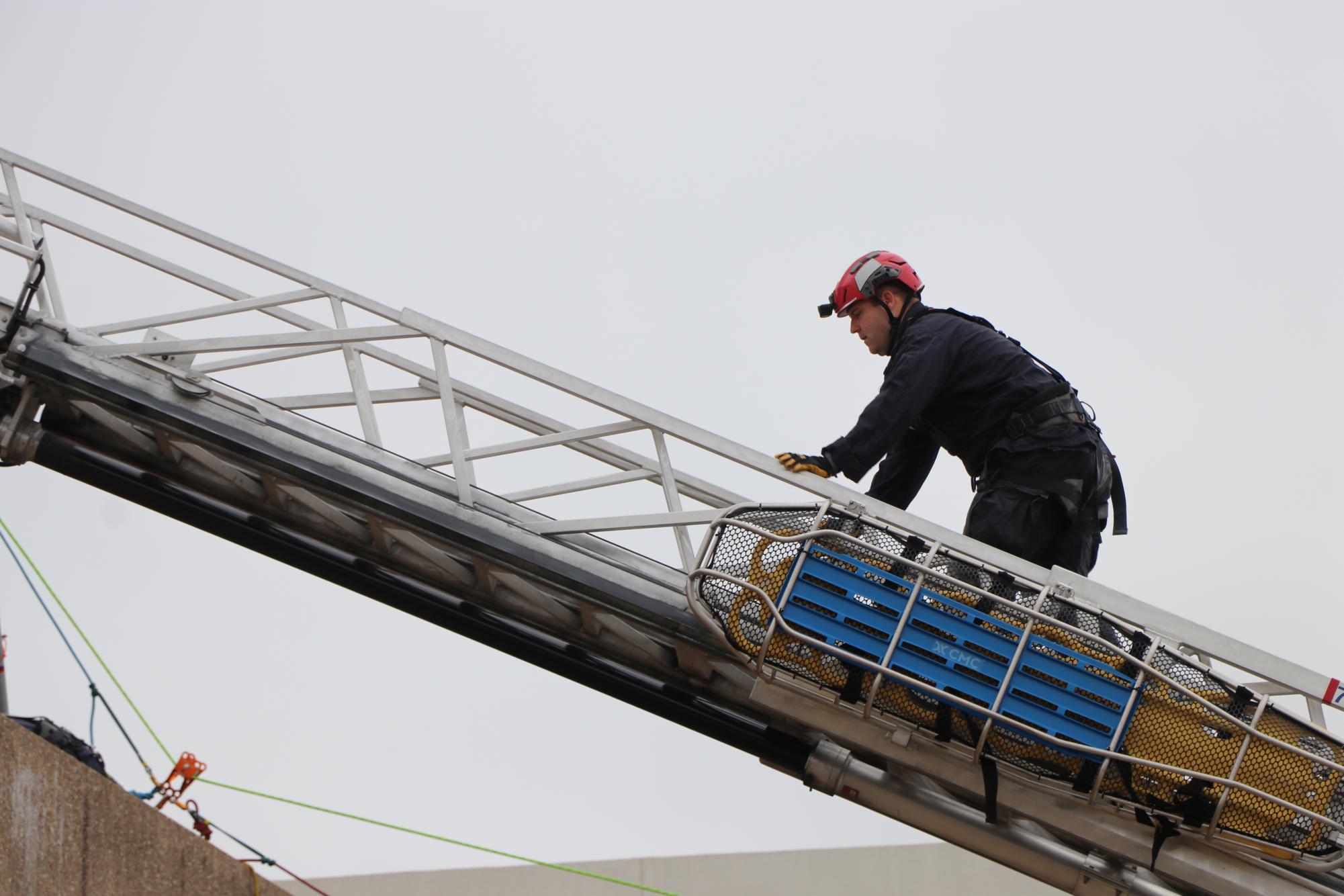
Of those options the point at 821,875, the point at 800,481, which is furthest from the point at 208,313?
the point at 821,875

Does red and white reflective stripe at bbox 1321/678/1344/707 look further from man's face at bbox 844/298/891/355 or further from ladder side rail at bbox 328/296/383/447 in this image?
ladder side rail at bbox 328/296/383/447

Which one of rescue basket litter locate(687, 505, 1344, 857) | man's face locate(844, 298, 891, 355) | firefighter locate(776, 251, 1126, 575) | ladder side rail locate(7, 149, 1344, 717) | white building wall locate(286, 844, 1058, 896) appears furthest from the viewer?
white building wall locate(286, 844, 1058, 896)

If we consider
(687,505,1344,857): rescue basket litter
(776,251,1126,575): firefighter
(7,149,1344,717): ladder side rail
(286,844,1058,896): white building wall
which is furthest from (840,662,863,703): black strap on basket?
(286,844,1058,896): white building wall

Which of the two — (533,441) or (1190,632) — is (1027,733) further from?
(533,441)

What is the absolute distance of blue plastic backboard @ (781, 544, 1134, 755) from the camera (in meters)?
5.22

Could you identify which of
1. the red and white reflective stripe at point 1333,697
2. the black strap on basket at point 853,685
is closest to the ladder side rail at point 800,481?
the red and white reflective stripe at point 1333,697

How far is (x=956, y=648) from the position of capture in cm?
527

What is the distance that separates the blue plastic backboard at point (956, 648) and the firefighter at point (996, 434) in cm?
69

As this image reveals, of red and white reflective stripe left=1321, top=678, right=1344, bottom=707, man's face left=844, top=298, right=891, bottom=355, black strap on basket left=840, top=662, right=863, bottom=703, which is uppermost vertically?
man's face left=844, top=298, right=891, bottom=355

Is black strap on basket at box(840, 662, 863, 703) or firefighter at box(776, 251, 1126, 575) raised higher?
firefighter at box(776, 251, 1126, 575)

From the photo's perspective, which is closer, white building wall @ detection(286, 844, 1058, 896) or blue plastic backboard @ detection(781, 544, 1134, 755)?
blue plastic backboard @ detection(781, 544, 1134, 755)

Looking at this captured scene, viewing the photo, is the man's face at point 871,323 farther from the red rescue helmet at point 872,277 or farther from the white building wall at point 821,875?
the white building wall at point 821,875

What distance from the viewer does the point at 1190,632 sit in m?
5.43

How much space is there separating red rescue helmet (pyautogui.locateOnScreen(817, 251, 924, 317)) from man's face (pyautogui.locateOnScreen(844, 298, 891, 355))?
4 cm
